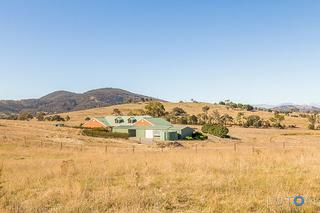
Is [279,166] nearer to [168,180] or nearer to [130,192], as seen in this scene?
[168,180]

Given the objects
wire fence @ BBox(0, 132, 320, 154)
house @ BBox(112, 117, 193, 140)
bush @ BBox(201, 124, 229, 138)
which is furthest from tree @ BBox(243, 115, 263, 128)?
wire fence @ BBox(0, 132, 320, 154)

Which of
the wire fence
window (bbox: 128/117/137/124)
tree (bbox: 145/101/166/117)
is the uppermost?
tree (bbox: 145/101/166/117)

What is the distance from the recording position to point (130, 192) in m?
8.63

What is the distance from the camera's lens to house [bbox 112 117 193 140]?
7038cm

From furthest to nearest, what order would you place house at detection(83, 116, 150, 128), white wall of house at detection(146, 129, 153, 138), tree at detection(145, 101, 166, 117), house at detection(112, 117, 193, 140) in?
tree at detection(145, 101, 166, 117)
house at detection(83, 116, 150, 128)
white wall of house at detection(146, 129, 153, 138)
house at detection(112, 117, 193, 140)

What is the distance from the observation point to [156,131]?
72250 mm

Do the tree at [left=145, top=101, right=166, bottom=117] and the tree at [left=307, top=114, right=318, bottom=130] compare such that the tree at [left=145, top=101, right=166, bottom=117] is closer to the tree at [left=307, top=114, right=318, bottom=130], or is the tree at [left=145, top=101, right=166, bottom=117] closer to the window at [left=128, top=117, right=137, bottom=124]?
the window at [left=128, top=117, right=137, bottom=124]

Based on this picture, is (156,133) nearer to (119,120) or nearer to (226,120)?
(119,120)

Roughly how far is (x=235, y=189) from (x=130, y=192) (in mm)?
3271

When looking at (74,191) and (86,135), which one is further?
(86,135)

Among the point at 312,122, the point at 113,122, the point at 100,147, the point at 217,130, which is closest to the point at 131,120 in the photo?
the point at 113,122

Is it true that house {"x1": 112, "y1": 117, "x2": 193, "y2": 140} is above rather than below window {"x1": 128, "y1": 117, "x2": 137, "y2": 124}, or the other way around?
below

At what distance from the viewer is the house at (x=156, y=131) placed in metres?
70.4

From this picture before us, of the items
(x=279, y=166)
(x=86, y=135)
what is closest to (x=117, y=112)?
(x=86, y=135)
